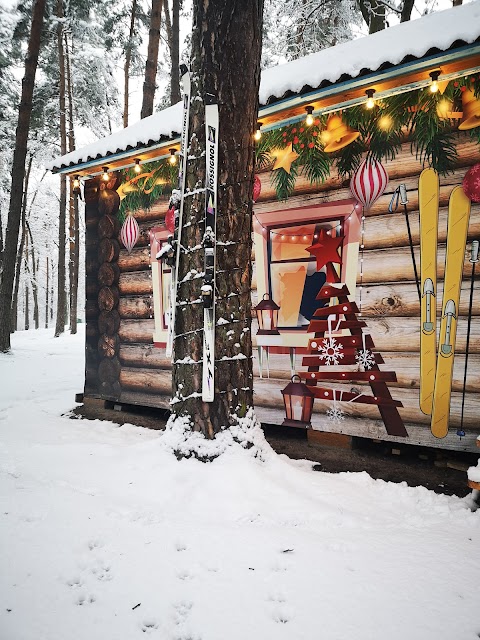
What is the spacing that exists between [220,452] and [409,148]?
3292mm

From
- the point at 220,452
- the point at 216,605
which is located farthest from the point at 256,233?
the point at 216,605

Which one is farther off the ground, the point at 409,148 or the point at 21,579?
the point at 409,148

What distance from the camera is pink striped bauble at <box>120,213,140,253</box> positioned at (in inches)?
229

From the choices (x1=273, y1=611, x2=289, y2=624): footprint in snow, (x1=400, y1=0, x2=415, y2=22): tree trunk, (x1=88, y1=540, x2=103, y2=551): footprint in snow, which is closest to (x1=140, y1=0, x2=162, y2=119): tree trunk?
(x1=400, y1=0, x2=415, y2=22): tree trunk

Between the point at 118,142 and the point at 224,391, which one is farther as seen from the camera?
the point at 118,142

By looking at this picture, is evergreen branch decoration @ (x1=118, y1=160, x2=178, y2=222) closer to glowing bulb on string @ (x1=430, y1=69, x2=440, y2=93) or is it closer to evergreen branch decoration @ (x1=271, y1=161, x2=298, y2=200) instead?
evergreen branch decoration @ (x1=271, y1=161, x2=298, y2=200)

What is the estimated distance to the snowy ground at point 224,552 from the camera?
5.60ft

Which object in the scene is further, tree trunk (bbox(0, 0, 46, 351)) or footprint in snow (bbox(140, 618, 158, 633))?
tree trunk (bbox(0, 0, 46, 351))

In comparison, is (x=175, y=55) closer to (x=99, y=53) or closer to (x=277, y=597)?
(x=99, y=53)

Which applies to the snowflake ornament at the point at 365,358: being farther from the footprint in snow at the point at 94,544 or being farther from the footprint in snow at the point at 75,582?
the footprint in snow at the point at 75,582

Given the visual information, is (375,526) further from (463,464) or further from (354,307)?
(354,307)

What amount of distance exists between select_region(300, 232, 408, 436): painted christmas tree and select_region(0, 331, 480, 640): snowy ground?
86 cm

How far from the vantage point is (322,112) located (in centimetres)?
405

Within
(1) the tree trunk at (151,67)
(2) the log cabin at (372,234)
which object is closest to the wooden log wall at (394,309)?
(2) the log cabin at (372,234)
